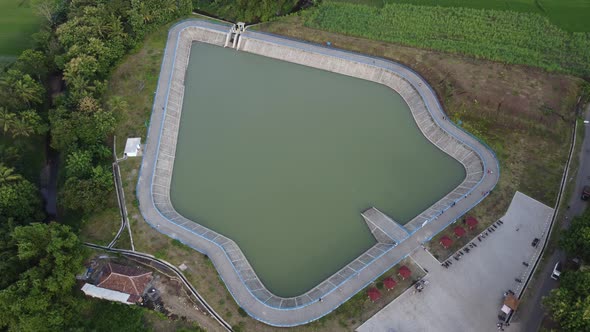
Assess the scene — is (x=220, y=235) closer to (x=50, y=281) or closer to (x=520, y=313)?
(x=50, y=281)

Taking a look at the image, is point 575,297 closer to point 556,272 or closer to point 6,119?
point 556,272

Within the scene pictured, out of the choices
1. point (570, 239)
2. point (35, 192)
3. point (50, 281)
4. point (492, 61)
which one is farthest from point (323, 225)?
point (492, 61)

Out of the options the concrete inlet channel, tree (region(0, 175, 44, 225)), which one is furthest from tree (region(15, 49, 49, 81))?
tree (region(0, 175, 44, 225))

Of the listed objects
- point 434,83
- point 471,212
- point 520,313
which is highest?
point 434,83

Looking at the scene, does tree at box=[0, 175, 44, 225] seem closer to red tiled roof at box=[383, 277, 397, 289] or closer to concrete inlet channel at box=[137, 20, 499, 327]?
concrete inlet channel at box=[137, 20, 499, 327]

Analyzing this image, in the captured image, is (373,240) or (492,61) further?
(492,61)

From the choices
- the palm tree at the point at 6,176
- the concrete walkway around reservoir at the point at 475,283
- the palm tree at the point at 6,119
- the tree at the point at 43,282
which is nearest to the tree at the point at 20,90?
the palm tree at the point at 6,119

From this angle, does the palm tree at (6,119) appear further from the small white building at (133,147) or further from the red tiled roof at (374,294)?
the red tiled roof at (374,294)
